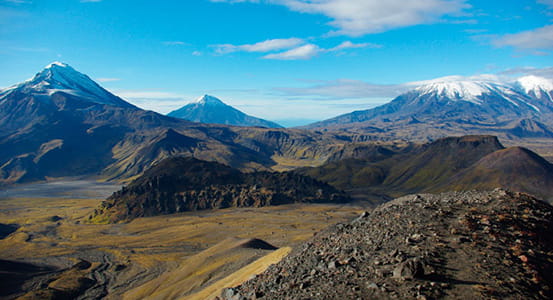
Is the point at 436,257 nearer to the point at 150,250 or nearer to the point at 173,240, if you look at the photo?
the point at 150,250

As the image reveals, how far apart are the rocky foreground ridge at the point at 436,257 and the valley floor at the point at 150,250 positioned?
91.8 ft

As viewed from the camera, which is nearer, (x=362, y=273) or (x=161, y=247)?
(x=362, y=273)

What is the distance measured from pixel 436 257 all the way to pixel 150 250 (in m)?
115

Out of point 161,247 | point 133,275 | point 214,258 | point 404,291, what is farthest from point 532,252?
point 161,247

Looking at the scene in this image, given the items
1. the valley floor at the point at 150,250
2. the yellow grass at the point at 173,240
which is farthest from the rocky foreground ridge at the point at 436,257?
the yellow grass at the point at 173,240

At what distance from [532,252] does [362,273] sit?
11.5 meters

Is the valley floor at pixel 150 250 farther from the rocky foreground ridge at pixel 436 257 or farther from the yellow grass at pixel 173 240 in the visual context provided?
the rocky foreground ridge at pixel 436 257

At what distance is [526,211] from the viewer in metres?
31.1

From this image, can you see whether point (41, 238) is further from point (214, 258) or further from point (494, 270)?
point (494, 270)

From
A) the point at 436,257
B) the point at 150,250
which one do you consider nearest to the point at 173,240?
the point at 150,250

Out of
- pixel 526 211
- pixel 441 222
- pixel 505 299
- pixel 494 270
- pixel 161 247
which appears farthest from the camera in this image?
pixel 161 247

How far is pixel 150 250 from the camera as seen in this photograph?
12200cm

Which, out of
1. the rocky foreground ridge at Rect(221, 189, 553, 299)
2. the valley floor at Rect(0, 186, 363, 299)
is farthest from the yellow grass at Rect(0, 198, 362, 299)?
the rocky foreground ridge at Rect(221, 189, 553, 299)

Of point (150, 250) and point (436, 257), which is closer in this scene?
point (436, 257)
